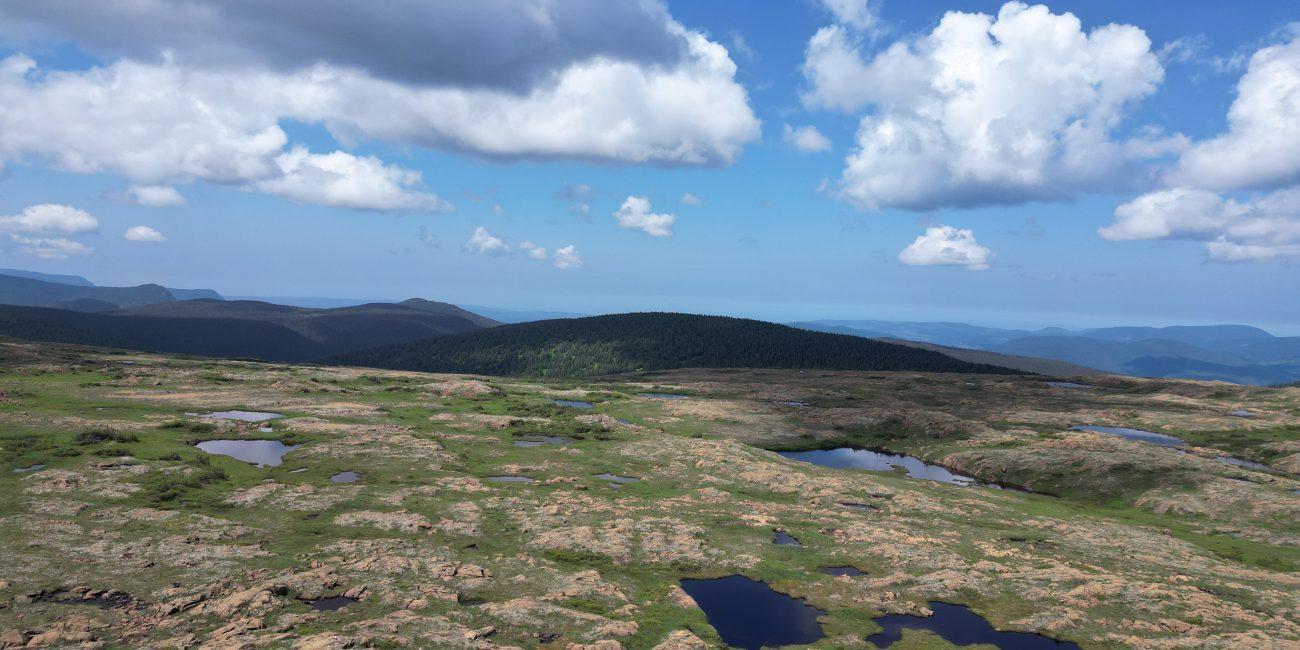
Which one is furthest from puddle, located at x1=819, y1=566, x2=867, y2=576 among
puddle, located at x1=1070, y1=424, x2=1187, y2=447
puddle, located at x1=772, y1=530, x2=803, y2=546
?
puddle, located at x1=1070, y1=424, x2=1187, y2=447

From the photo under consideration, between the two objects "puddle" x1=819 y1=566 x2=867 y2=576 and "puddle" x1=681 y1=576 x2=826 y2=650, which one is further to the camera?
"puddle" x1=819 y1=566 x2=867 y2=576

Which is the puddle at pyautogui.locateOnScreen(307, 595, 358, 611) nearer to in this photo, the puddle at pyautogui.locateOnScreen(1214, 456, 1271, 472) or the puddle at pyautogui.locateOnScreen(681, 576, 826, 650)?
the puddle at pyautogui.locateOnScreen(681, 576, 826, 650)

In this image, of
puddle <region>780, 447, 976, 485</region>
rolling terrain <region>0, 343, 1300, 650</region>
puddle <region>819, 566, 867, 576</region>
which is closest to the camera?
rolling terrain <region>0, 343, 1300, 650</region>

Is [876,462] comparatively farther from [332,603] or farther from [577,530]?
[332,603]

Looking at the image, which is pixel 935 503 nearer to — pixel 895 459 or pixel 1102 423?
pixel 895 459

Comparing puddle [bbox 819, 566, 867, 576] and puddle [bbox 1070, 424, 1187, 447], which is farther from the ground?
puddle [bbox 1070, 424, 1187, 447]

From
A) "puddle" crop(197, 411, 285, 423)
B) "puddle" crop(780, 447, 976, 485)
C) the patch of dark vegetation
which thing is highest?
the patch of dark vegetation
